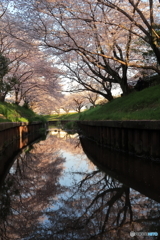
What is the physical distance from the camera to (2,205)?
135 inches

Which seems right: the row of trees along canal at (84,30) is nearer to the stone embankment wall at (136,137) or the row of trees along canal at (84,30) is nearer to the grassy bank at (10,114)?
the grassy bank at (10,114)

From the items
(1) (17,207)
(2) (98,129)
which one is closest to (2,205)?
(1) (17,207)

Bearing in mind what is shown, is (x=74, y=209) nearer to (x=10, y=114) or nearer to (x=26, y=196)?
(x=26, y=196)

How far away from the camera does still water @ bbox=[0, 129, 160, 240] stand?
254 cm

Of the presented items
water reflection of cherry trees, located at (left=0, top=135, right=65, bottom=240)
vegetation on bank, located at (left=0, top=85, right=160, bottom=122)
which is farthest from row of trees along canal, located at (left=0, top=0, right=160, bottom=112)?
water reflection of cherry trees, located at (left=0, top=135, right=65, bottom=240)

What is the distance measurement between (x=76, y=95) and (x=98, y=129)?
48.8 meters

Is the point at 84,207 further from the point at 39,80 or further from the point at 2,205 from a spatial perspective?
the point at 39,80

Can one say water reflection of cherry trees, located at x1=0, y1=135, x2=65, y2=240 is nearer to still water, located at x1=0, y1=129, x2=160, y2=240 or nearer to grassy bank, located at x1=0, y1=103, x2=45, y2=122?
still water, located at x1=0, y1=129, x2=160, y2=240

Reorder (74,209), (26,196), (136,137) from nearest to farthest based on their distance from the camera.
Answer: (74,209), (26,196), (136,137)

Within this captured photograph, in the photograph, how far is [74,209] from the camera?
10.6ft

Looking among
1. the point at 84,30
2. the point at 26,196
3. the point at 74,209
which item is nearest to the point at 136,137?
the point at 26,196

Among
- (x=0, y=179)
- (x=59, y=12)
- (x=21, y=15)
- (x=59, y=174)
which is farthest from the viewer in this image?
(x=21, y=15)

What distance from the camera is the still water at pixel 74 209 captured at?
2.54 metres

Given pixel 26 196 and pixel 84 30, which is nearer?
pixel 26 196
